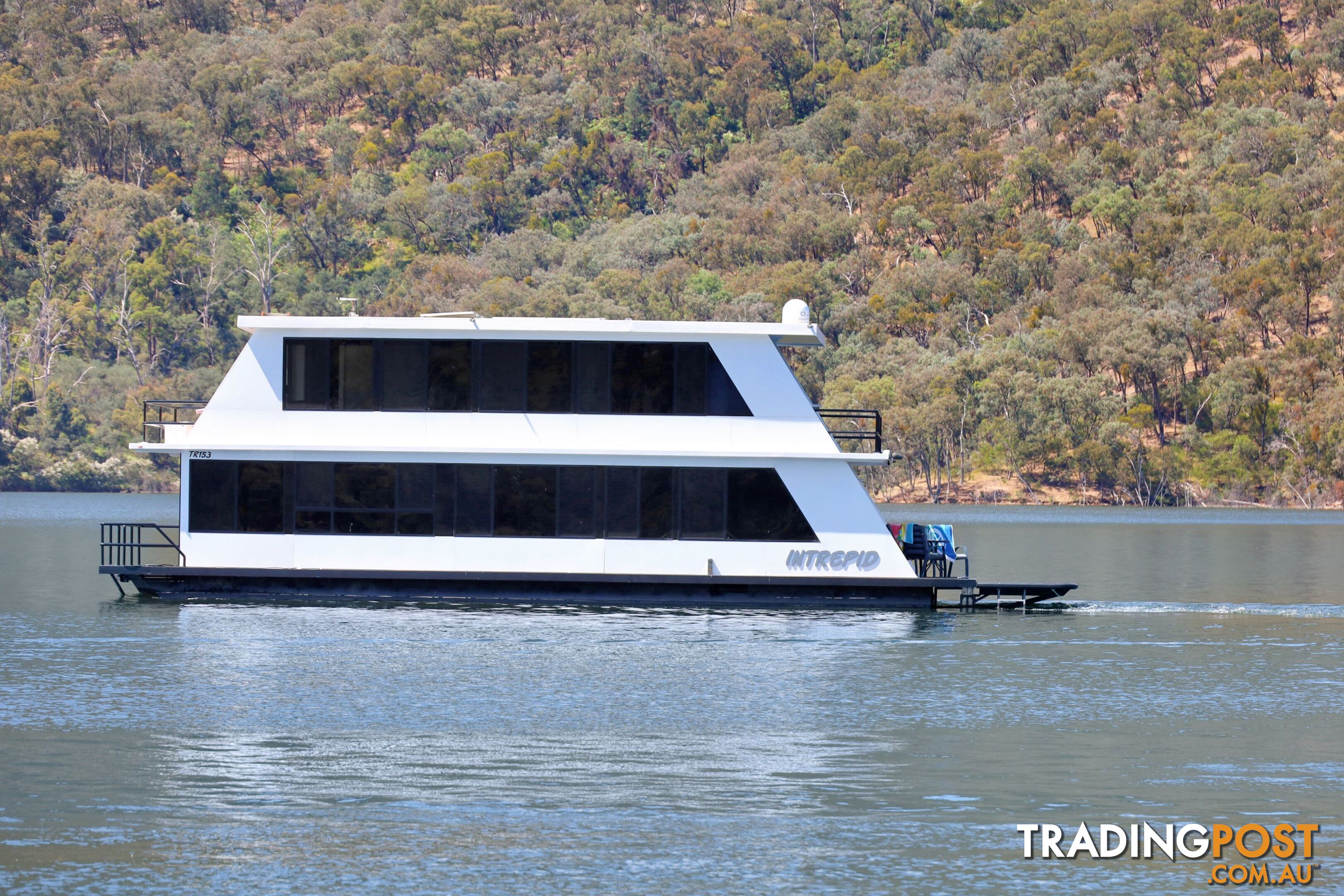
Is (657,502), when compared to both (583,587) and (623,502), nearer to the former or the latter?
(623,502)

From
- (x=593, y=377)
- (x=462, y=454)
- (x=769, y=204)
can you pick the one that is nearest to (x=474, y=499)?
(x=462, y=454)

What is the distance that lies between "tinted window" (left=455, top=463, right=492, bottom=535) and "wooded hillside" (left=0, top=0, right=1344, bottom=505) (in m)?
63.2

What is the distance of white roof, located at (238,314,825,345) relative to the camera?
2673cm

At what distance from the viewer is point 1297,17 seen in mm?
141250

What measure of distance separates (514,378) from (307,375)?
336 cm

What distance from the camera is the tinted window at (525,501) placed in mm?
26859

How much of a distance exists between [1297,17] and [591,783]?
14233 cm

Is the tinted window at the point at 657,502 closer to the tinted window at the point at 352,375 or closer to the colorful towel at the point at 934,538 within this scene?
the colorful towel at the point at 934,538

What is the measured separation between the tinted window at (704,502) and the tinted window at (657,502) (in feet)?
0.61

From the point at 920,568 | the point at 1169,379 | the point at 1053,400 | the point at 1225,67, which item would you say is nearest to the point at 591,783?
the point at 920,568

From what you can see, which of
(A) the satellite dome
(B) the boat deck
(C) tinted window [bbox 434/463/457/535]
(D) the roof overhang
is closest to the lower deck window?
(C) tinted window [bbox 434/463/457/535]

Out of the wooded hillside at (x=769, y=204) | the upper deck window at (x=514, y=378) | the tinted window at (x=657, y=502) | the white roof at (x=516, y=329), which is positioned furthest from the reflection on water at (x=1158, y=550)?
the white roof at (x=516, y=329)

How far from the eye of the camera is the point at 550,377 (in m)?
27.0

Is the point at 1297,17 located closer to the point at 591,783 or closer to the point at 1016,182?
the point at 1016,182
